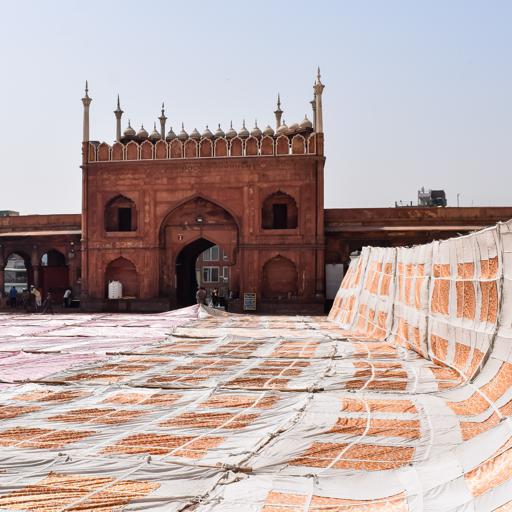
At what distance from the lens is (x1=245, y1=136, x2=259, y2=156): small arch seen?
62.7ft

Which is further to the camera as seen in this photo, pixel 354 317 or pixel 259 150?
pixel 259 150

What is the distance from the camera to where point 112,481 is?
133 inches

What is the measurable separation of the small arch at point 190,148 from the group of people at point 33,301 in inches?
238

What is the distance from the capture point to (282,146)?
18.9 m

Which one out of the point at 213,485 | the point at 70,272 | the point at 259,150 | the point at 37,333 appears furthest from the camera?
the point at 70,272

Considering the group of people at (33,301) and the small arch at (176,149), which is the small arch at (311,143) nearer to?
the small arch at (176,149)

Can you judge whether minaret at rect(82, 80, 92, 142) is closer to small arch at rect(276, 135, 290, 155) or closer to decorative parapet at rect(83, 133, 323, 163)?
decorative parapet at rect(83, 133, 323, 163)

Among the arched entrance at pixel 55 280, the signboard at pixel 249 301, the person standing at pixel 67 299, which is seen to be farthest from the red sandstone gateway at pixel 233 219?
the arched entrance at pixel 55 280

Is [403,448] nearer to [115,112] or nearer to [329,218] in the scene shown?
[329,218]

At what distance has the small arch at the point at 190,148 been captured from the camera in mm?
19422

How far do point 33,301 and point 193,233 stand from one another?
5.83 meters

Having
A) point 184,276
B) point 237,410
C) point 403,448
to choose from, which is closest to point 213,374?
point 237,410

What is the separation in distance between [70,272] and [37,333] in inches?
371

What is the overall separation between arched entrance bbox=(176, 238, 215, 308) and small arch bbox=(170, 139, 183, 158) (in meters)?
2.78
